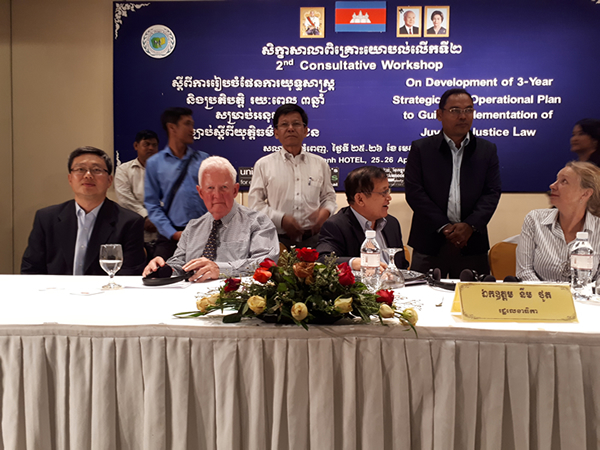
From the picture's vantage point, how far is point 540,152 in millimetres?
4059

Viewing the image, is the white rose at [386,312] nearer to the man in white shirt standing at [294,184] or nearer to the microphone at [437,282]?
the microphone at [437,282]

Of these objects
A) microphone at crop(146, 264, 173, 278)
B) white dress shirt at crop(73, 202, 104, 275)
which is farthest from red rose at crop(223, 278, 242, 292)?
white dress shirt at crop(73, 202, 104, 275)

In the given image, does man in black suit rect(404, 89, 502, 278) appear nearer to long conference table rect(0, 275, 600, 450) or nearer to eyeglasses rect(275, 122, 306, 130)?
eyeglasses rect(275, 122, 306, 130)

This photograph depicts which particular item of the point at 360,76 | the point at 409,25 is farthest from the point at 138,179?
the point at 409,25

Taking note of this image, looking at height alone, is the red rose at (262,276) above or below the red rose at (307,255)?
below

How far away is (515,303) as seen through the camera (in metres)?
1.38

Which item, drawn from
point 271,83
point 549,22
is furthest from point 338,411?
point 549,22

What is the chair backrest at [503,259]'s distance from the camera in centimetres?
297

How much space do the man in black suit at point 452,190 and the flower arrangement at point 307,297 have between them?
208 centimetres

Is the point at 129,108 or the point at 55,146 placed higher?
the point at 129,108

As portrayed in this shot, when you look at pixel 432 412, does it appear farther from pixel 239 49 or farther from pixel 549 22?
pixel 549 22

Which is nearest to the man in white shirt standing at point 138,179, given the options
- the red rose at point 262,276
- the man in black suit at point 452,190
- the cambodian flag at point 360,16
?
the cambodian flag at point 360,16

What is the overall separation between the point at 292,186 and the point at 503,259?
156 centimetres

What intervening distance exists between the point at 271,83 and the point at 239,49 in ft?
1.29
